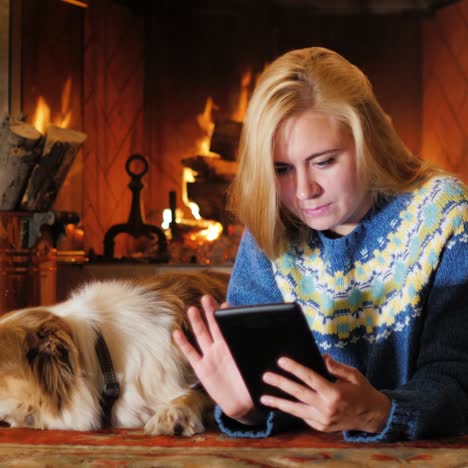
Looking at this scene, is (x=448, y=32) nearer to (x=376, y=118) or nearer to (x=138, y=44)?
(x=138, y=44)

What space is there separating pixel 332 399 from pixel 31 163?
2163mm

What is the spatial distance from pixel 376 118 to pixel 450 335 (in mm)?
371

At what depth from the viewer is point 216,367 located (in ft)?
3.71

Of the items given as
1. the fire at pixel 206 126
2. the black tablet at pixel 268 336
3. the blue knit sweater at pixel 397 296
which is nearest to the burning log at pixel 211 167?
the fire at pixel 206 126

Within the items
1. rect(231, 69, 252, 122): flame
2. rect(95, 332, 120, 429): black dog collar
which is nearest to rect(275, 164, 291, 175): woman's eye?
rect(95, 332, 120, 429): black dog collar

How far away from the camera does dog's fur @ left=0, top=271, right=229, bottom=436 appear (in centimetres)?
136

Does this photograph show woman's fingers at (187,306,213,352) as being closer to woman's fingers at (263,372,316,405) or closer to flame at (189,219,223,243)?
woman's fingers at (263,372,316,405)

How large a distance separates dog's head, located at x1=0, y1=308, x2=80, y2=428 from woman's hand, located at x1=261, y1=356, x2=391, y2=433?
485 millimetres

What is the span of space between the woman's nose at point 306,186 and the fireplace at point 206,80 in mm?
2622

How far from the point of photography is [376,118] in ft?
4.11

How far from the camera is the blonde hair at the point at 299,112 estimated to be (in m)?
1.19

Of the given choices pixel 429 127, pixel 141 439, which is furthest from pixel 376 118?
pixel 429 127

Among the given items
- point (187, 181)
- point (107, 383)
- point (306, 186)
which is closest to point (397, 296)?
point (306, 186)

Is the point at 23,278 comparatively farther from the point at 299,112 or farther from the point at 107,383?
the point at 299,112
